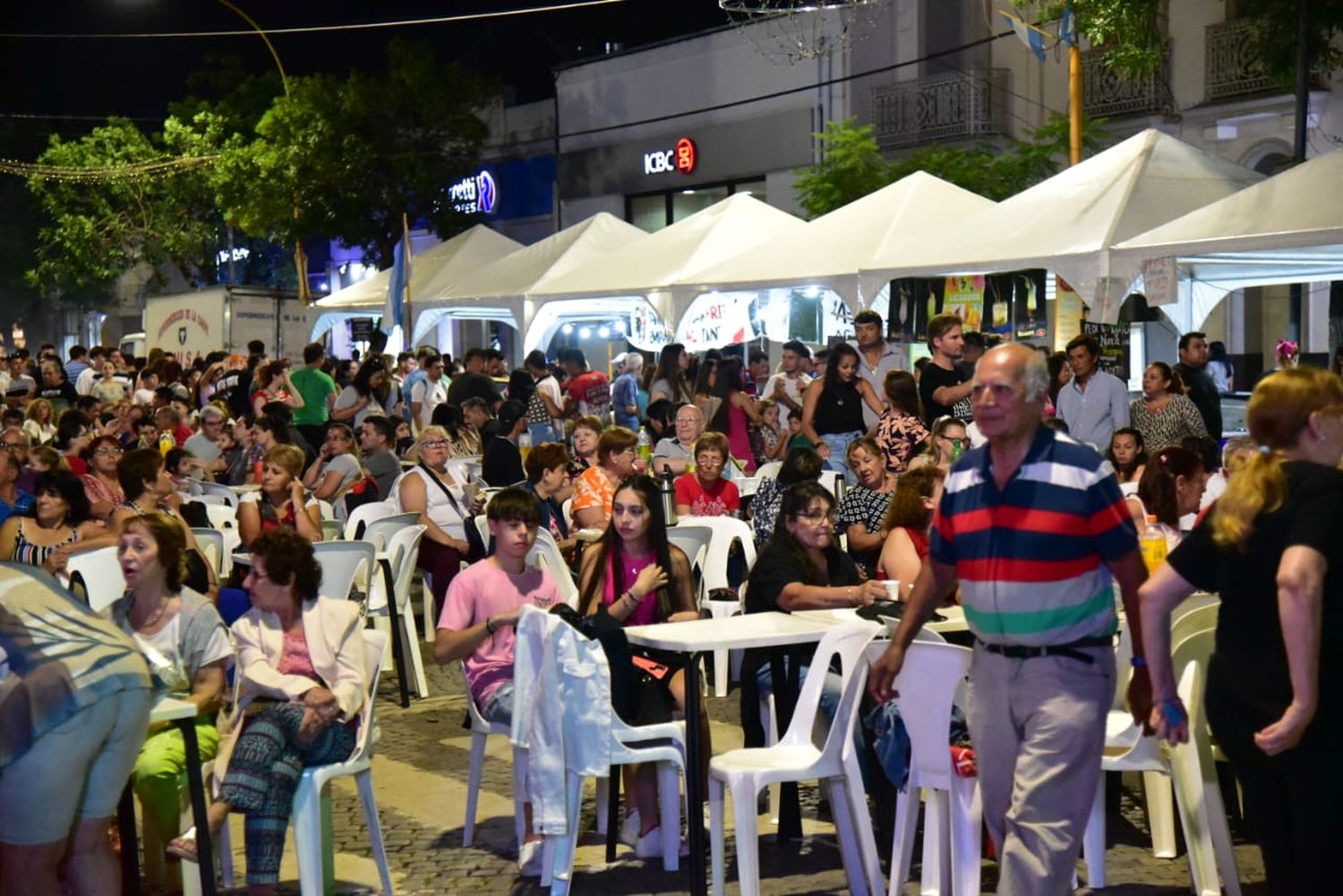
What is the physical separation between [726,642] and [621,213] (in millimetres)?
29638

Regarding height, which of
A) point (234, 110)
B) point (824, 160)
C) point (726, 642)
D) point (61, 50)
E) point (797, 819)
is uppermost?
point (61, 50)

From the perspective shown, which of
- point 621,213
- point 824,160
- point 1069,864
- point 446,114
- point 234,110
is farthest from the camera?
point 234,110

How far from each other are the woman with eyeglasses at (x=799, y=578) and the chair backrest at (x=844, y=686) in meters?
0.62

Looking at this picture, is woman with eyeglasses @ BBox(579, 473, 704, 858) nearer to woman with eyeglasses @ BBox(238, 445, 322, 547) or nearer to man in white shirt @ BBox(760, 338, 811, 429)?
woman with eyeglasses @ BBox(238, 445, 322, 547)

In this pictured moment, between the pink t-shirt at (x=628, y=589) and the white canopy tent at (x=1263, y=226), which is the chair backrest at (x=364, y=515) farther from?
the white canopy tent at (x=1263, y=226)

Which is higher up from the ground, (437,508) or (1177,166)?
(1177,166)

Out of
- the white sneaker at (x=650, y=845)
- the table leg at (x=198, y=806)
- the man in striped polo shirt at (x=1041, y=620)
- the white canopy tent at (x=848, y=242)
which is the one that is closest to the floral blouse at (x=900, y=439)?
the white canopy tent at (x=848, y=242)

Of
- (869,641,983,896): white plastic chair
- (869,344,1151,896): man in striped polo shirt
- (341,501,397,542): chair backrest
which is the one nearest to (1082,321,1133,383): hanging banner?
(341,501,397,542): chair backrest

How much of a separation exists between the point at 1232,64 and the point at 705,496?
600 inches

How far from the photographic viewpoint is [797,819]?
706 centimetres

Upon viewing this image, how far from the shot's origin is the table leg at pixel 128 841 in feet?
20.0

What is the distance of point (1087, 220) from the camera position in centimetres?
1344

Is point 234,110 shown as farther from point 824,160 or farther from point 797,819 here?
point 797,819

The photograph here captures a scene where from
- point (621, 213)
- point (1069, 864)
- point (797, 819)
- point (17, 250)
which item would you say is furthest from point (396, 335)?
point (17, 250)
